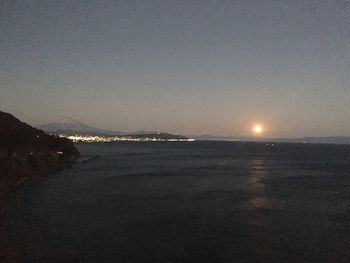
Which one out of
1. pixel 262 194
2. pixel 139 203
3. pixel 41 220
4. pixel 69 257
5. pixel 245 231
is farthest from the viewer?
pixel 262 194

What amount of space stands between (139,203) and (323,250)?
18.7m

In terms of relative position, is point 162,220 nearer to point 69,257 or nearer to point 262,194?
point 69,257

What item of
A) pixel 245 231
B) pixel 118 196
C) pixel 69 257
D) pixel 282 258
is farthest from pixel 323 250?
pixel 118 196

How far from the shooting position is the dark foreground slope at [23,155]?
4683cm

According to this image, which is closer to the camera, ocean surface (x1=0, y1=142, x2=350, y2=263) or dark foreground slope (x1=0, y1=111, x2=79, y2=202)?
ocean surface (x1=0, y1=142, x2=350, y2=263)

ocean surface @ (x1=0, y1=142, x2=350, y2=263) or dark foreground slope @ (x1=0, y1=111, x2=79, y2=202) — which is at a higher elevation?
dark foreground slope @ (x1=0, y1=111, x2=79, y2=202)

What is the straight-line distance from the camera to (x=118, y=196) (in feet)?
130

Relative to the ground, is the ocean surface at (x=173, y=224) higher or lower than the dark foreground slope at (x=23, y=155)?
lower

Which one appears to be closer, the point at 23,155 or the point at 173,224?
the point at 173,224

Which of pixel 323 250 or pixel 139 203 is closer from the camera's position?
pixel 323 250

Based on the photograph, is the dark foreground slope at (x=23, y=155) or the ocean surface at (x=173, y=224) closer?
the ocean surface at (x=173, y=224)

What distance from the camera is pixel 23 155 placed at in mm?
59062

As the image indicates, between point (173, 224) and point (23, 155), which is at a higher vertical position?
point (23, 155)

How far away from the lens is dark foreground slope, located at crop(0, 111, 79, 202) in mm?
46825
